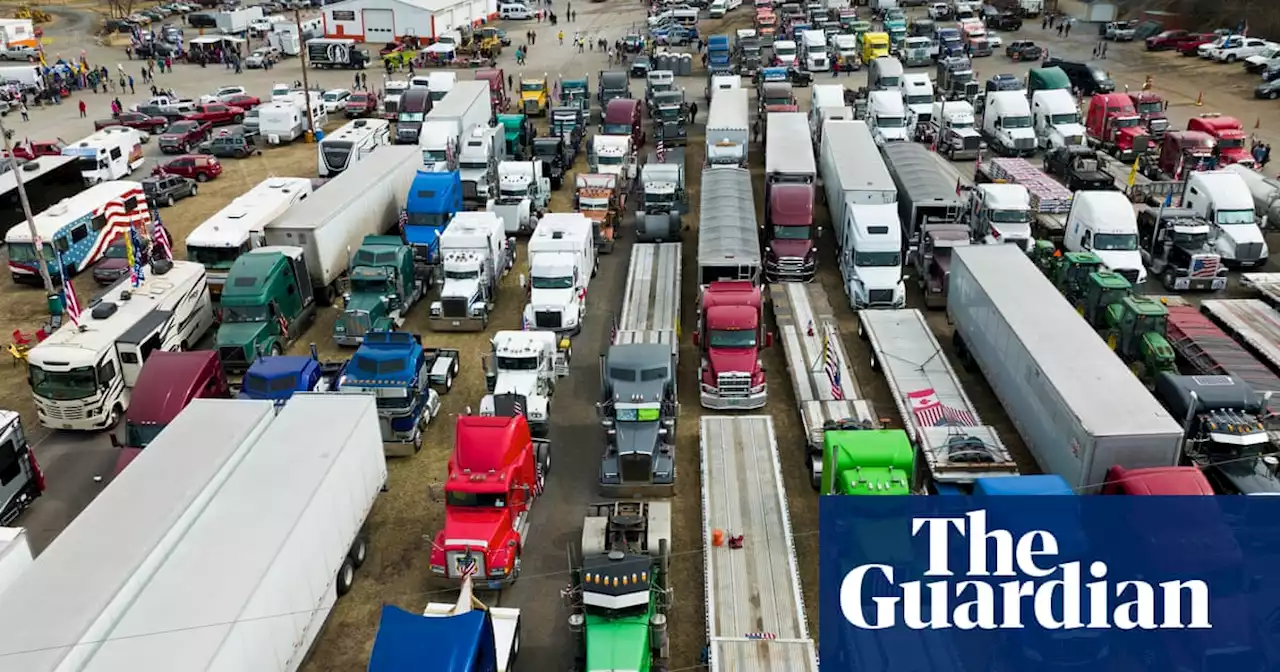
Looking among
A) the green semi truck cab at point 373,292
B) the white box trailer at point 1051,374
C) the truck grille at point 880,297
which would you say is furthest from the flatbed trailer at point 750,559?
the green semi truck cab at point 373,292

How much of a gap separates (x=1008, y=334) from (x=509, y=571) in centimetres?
1235

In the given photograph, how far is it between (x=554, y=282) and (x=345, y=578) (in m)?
12.0

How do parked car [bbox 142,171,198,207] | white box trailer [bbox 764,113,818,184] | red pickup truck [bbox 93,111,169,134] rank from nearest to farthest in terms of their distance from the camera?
white box trailer [bbox 764,113,818,184]
parked car [bbox 142,171,198,207]
red pickup truck [bbox 93,111,169,134]

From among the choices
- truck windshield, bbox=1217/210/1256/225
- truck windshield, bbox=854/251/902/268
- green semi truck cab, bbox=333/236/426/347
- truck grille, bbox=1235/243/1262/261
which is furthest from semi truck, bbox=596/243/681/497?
truck windshield, bbox=1217/210/1256/225

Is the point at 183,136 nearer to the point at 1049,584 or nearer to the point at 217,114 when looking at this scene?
the point at 217,114

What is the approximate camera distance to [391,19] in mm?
78750

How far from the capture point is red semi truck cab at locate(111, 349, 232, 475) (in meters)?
21.6

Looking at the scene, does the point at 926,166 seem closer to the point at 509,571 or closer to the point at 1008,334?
the point at 1008,334

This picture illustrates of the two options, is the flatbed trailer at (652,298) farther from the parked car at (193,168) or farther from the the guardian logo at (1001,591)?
the parked car at (193,168)

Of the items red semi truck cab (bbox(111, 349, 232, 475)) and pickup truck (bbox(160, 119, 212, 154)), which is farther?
pickup truck (bbox(160, 119, 212, 154))

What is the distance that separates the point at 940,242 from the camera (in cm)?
2992

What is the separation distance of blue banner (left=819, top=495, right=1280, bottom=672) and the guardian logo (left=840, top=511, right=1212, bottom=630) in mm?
17

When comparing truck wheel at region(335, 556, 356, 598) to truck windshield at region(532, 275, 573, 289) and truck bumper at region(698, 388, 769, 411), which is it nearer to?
truck bumper at region(698, 388, 769, 411)

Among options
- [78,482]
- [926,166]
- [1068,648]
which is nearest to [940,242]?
[926,166]
